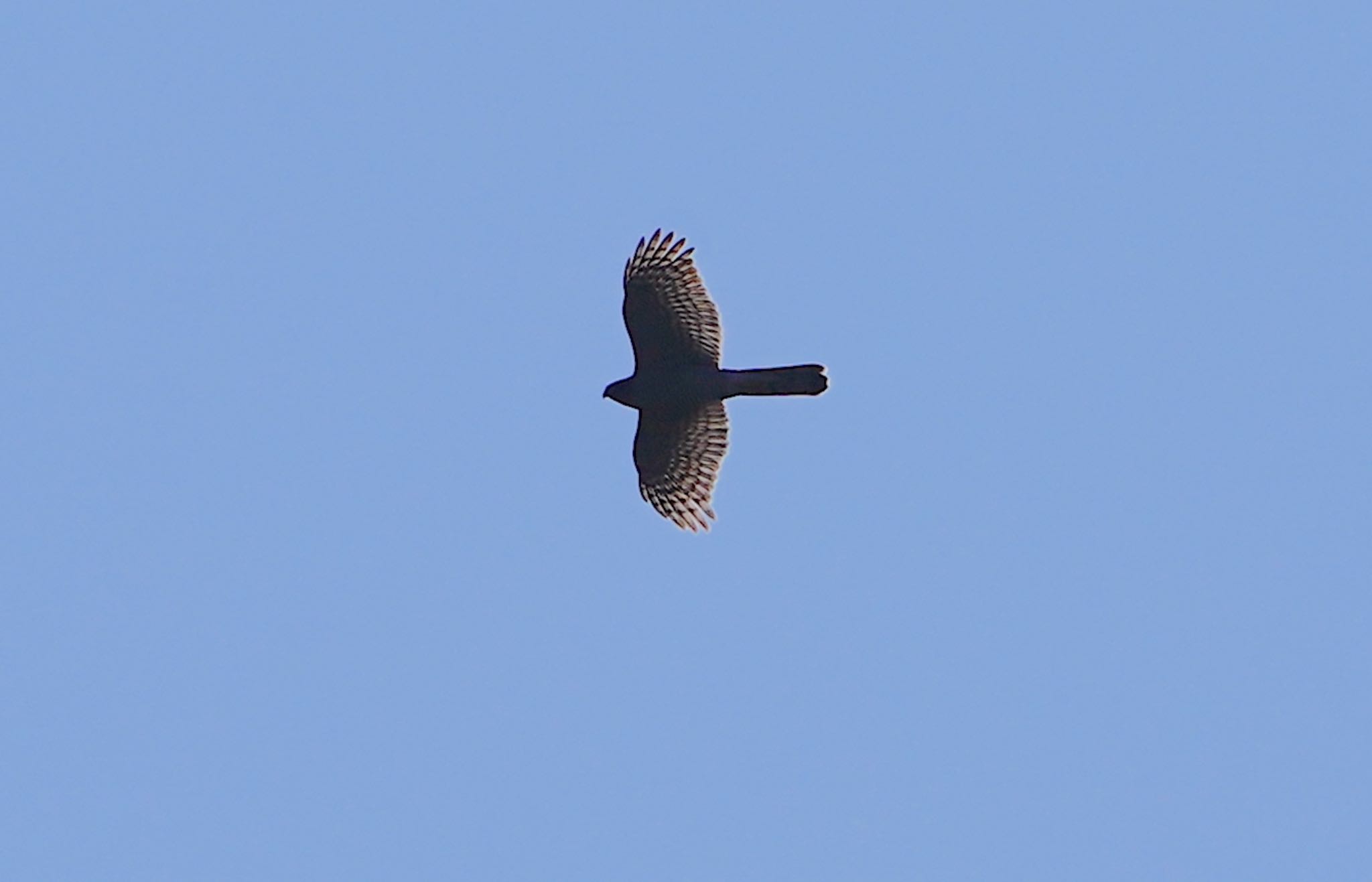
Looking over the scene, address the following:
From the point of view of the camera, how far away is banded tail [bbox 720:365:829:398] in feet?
72.2

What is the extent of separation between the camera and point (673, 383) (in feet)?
74.7

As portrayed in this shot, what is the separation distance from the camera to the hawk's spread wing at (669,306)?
22453 mm

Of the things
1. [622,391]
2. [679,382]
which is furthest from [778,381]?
[622,391]

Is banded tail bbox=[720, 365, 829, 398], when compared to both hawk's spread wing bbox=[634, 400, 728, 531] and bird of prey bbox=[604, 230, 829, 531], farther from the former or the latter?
hawk's spread wing bbox=[634, 400, 728, 531]

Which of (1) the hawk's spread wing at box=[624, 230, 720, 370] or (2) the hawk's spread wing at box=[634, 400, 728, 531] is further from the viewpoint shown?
(2) the hawk's spread wing at box=[634, 400, 728, 531]

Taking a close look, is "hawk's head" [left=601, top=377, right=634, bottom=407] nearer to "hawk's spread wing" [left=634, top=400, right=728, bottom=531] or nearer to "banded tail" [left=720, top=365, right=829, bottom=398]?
"hawk's spread wing" [left=634, top=400, right=728, bottom=531]

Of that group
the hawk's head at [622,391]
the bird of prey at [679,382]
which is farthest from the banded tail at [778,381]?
the hawk's head at [622,391]

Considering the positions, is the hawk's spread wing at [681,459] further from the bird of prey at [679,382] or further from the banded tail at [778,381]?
the banded tail at [778,381]

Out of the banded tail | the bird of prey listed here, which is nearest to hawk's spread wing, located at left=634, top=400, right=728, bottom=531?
the bird of prey

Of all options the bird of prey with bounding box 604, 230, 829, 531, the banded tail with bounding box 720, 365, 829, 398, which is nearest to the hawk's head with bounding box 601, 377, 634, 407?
the bird of prey with bounding box 604, 230, 829, 531

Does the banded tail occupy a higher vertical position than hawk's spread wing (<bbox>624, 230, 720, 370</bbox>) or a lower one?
lower

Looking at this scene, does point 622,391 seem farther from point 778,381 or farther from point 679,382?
point 778,381

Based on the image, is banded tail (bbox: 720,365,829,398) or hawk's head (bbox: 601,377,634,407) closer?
banded tail (bbox: 720,365,829,398)

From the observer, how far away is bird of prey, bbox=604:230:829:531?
2245 centimetres
